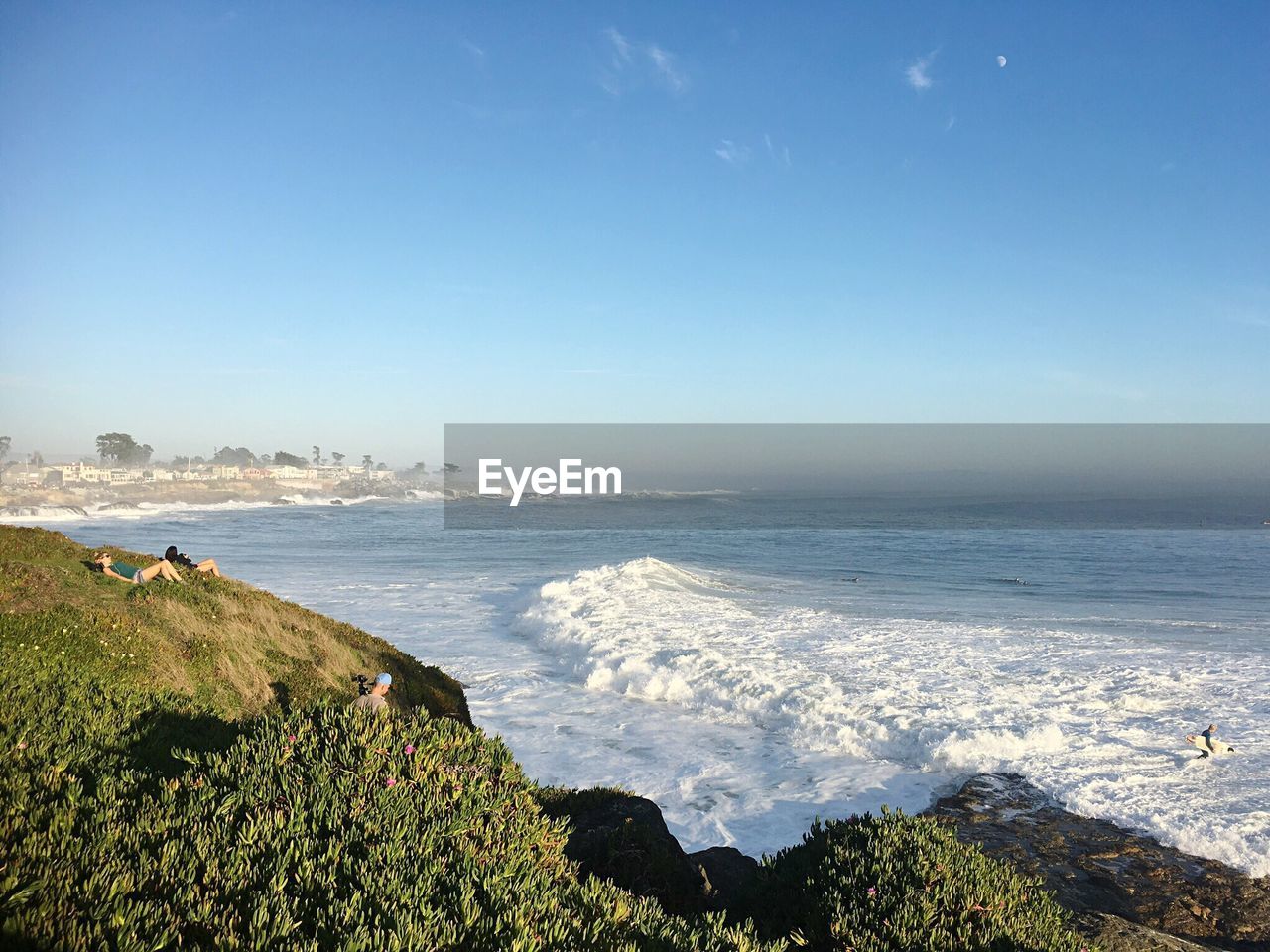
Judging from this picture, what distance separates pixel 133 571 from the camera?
1459 centimetres

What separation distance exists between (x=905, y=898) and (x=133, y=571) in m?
14.8

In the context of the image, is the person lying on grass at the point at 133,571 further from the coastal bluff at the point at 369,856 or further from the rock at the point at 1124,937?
the rock at the point at 1124,937

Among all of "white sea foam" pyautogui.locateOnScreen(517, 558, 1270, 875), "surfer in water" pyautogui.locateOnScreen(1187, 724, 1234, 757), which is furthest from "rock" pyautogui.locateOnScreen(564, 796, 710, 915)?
"surfer in water" pyautogui.locateOnScreen(1187, 724, 1234, 757)

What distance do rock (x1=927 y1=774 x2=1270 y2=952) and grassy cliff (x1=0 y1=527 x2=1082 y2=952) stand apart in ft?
10.4

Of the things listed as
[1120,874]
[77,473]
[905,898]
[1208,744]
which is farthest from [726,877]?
[77,473]

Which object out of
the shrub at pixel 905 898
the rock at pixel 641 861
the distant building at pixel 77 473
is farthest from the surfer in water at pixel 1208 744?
the distant building at pixel 77 473

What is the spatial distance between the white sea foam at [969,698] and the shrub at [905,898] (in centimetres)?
569

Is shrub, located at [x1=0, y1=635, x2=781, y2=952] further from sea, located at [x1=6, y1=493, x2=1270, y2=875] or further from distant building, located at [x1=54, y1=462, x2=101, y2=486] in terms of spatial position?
distant building, located at [x1=54, y1=462, x2=101, y2=486]

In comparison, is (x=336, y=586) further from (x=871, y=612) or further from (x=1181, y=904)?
(x=1181, y=904)

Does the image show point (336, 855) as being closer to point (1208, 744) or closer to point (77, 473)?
point (1208, 744)

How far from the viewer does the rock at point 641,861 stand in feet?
23.6

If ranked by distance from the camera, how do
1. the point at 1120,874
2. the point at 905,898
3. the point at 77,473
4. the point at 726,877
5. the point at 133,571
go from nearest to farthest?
1. the point at 905,898
2. the point at 726,877
3. the point at 1120,874
4. the point at 133,571
5. the point at 77,473

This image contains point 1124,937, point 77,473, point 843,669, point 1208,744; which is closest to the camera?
Answer: point 1124,937

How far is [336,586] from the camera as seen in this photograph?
124ft
